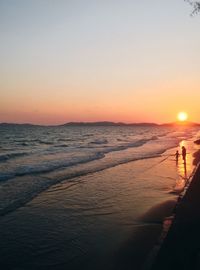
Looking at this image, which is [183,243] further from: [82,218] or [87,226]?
[82,218]

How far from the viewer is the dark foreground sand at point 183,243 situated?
5.89 meters

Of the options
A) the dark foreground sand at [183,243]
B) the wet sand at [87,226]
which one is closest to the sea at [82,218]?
the wet sand at [87,226]

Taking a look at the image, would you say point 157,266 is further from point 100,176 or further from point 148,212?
point 100,176

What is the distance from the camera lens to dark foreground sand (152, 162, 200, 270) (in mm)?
5887

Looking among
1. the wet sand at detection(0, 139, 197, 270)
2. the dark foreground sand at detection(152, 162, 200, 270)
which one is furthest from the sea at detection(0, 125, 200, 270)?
the dark foreground sand at detection(152, 162, 200, 270)

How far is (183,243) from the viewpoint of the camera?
6750 mm

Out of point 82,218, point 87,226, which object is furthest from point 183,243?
point 82,218

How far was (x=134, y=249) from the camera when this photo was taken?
912 centimetres

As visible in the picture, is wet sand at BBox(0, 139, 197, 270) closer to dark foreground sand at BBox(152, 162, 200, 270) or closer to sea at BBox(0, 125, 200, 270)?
sea at BBox(0, 125, 200, 270)

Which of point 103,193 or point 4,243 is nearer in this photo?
point 4,243

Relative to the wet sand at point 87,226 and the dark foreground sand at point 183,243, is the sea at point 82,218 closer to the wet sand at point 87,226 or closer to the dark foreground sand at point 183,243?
the wet sand at point 87,226

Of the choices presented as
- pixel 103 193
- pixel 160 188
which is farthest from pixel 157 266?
pixel 160 188

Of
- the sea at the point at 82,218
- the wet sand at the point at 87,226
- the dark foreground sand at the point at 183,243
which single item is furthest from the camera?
the sea at the point at 82,218

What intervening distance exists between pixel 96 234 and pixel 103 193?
19.6ft
